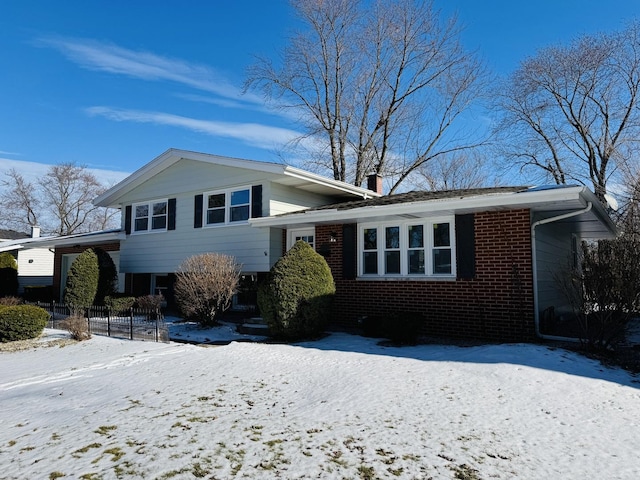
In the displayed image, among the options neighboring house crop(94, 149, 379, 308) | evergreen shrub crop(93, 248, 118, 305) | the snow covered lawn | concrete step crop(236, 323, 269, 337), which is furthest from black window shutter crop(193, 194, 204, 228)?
the snow covered lawn

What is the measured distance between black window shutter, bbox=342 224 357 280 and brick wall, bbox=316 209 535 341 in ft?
3.81

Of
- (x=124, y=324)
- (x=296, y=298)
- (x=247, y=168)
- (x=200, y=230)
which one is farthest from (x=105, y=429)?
(x=200, y=230)

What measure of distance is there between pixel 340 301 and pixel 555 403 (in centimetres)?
686

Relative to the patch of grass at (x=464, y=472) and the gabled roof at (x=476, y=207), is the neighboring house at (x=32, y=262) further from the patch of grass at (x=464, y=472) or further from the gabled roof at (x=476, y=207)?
the patch of grass at (x=464, y=472)

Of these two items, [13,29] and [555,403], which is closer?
[555,403]

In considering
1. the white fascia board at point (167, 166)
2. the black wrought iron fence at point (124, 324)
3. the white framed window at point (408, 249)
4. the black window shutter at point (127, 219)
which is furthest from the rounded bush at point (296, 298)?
the black window shutter at point (127, 219)

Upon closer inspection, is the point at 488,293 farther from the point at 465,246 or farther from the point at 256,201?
the point at 256,201

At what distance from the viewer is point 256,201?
45.6 feet

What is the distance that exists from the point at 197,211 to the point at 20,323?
6216mm

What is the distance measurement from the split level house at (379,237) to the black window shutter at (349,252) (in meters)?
0.03

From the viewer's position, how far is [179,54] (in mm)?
17797

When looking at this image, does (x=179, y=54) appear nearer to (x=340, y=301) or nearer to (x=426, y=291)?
(x=340, y=301)

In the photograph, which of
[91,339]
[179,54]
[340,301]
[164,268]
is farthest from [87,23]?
[340,301]

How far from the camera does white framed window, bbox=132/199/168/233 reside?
16750mm
